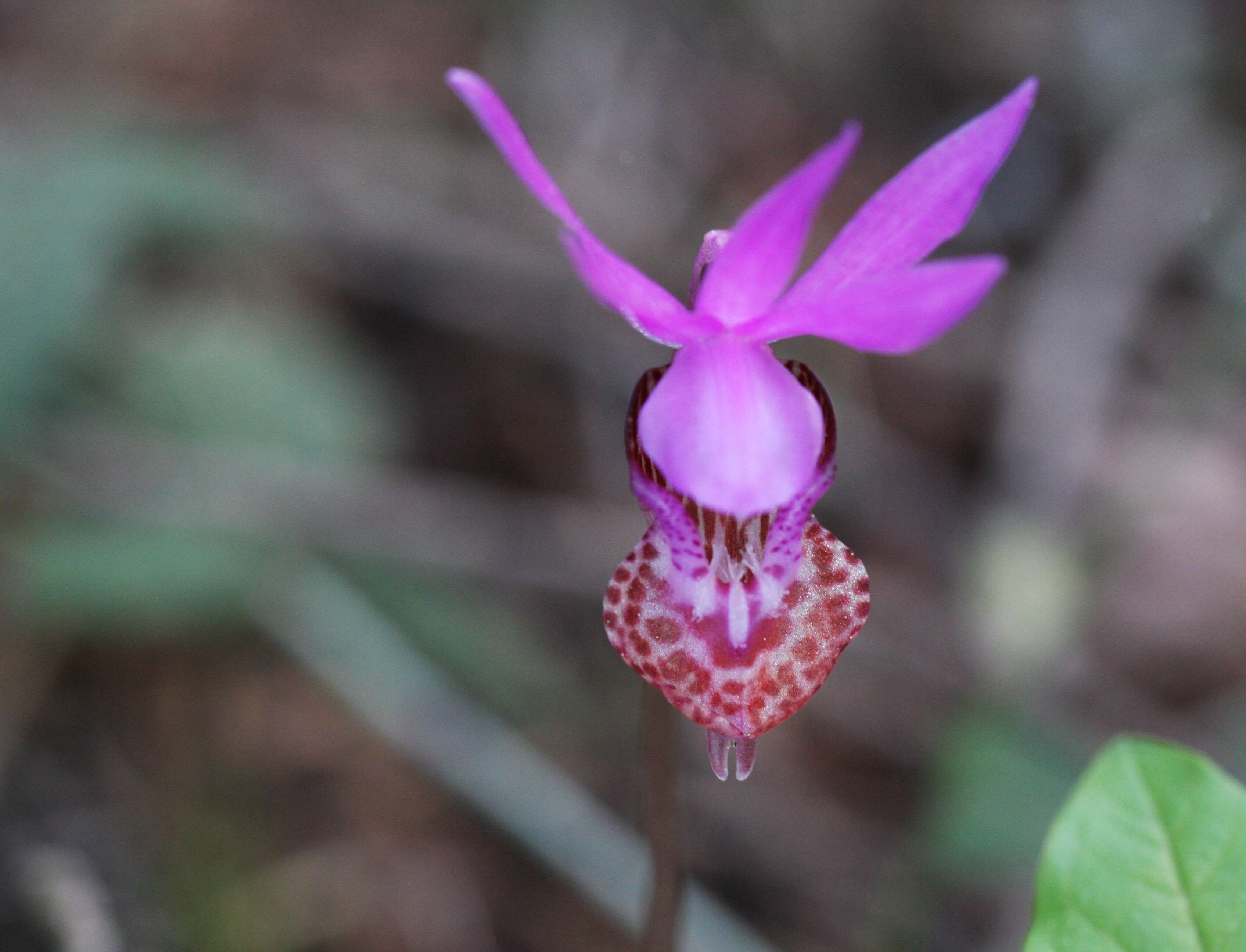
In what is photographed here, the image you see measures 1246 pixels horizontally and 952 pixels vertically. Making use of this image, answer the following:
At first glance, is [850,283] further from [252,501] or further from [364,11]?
[364,11]

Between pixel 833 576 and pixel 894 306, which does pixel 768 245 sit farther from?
pixel 833 576

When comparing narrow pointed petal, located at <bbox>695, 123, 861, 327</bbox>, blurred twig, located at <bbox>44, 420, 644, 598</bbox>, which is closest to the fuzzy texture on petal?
narrow pointed petal, located at <bbox>695, 123, 861, 327</bbox>

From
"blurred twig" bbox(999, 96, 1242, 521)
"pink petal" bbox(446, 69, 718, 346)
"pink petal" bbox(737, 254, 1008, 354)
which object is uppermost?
"blurred twig" bbox(999, 96, 1242, 521)

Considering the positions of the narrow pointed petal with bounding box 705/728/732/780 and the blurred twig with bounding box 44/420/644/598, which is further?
the blurred twig with bounding box 44/420/644/598

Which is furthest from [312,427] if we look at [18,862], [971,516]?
[971,516]

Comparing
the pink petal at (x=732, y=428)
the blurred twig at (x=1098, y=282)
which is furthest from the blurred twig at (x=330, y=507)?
the pink petal at (x=732, y=428)

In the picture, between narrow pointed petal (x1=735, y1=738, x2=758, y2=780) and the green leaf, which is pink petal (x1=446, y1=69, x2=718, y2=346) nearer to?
narrow pointed petal (x1=735, y1=738, x2=758, y2=780)

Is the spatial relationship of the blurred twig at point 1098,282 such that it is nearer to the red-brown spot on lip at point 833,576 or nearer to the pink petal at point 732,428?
the red-brown spot on lip at point 833,576
